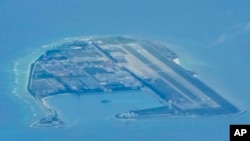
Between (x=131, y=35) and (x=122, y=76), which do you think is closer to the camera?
(x=122, y=76)

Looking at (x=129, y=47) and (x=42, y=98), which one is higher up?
(x=129, y=47)

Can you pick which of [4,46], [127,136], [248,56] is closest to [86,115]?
[127,136]

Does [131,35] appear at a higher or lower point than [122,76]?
higher

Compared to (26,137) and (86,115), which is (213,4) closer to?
(86,115)
